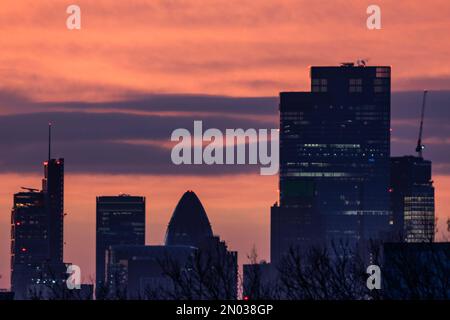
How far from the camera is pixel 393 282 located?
213ft
